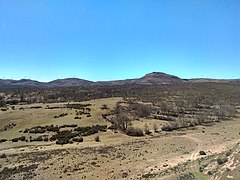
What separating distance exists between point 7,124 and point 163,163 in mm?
45299

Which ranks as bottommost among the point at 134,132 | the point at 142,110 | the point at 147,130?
the point at 134,132

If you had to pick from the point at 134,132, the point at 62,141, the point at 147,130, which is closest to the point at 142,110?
the point at 147,130

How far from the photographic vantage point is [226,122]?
67.7 metres

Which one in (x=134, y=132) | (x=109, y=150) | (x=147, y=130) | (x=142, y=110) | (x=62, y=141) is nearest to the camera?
(x=109, y=150)

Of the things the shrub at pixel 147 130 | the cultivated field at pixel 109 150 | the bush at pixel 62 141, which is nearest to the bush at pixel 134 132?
the shrub at pixel 147 130

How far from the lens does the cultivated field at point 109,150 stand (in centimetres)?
2883

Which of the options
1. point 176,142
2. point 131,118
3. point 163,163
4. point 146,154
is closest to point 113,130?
point 131,118

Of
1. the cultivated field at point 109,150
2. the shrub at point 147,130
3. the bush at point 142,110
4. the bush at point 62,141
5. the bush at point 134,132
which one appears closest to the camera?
the cultivated field at point 109,150

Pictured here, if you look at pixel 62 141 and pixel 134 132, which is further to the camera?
pixel 134 132

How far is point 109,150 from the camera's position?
43.0m

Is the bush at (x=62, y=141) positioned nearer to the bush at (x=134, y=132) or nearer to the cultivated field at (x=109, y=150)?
the cultivated field at (x=109, y=150)

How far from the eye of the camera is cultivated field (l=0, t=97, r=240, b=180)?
94.6ft

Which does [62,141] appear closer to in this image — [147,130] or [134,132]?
[134,132]

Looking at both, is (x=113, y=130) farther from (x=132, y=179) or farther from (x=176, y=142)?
(x=132, y=179)
